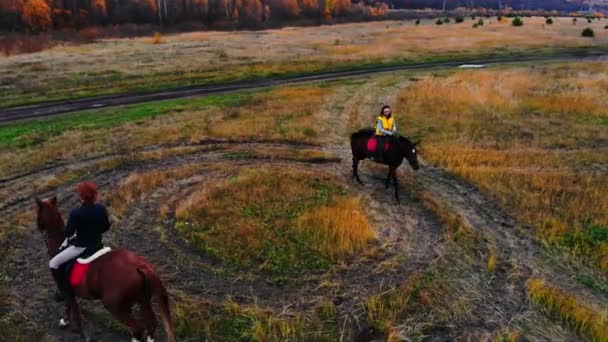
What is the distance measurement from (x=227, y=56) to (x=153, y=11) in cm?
5830

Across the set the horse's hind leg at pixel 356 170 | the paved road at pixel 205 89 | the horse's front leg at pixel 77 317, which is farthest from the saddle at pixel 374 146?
the paved road at pixel 205 89

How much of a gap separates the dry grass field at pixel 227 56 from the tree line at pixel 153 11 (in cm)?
3082

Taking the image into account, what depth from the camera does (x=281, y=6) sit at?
4688 inches

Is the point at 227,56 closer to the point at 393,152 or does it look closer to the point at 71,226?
the point at 393,152

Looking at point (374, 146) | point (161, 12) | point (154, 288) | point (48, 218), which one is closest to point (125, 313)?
point (154, 288)

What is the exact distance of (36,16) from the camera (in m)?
79.5

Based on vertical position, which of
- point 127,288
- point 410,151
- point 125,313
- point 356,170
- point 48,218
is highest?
point 48,218

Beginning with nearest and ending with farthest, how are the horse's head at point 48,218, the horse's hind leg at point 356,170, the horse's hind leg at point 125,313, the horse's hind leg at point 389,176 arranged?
the horse's hind leg at point 125,313 → the horse's head at point 48,218 → the horse's hind leg at point 389,176 → the horse's hind leg at point 356,170

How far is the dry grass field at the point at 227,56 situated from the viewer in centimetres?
3578

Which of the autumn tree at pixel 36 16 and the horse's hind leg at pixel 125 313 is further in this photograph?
the autumn tree at pixel 36 16

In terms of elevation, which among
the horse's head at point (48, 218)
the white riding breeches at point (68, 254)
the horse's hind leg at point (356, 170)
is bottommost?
the horse's hind leg at point (356, 170)

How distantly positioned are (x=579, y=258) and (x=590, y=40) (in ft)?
193

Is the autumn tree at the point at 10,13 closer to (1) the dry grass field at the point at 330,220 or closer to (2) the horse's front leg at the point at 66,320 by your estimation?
(1) the dry grass field at the point at 330,220

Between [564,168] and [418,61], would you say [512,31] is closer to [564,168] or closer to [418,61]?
[418,61]
